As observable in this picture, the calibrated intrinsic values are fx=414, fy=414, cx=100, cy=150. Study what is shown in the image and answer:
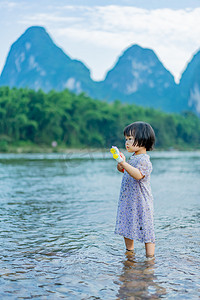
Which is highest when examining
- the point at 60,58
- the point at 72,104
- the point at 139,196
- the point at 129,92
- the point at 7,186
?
the point at 60,58

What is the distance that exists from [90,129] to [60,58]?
12128 cm

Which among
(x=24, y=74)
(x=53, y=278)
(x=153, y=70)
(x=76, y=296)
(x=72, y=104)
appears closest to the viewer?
(x=76, y=296)

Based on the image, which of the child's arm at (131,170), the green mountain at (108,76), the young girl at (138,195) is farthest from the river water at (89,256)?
the green mountain at (108,76)

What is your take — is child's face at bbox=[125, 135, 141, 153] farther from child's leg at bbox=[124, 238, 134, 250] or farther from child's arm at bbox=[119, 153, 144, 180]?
child's leg at bbox=[124, 238, 134, 250]

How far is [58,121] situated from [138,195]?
55.7m

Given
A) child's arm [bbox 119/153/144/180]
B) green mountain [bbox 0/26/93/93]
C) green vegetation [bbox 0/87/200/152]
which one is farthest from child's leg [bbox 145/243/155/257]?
green mountain [bbox 0/26/93/93]

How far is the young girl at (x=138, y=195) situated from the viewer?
138 inches

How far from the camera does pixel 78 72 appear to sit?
172 m

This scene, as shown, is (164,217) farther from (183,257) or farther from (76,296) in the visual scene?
(76,296)

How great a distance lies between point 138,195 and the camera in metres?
3.55

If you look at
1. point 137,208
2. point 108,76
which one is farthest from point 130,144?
point 108,76

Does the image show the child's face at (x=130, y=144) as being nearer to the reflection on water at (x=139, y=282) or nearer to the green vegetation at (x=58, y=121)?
the reflection on water at (x=139, y=282)

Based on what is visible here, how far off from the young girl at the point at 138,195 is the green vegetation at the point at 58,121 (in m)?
44.1

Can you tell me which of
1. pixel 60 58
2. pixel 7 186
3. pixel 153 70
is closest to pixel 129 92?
pixel 153 70
